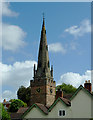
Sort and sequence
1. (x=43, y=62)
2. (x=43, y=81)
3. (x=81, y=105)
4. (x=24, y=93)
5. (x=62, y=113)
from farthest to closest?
(x=24, y=93) → (x=43, y=62) → (x=43, y=81) → (x=62, y=113) → (x=81, y=105)

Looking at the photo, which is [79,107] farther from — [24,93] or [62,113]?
[24,93]

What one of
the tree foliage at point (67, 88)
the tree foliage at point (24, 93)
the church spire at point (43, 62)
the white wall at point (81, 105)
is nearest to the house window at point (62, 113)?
the white wall at point (81, 105)

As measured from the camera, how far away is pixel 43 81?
3371 inches

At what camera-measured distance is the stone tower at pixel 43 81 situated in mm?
83588

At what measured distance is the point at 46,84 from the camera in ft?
278

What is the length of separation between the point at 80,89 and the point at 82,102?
1.85 metres

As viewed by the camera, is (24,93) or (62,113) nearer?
(62,113)

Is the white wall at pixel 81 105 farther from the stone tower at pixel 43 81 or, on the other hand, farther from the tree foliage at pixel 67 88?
the tree foliage at pixel 67 88

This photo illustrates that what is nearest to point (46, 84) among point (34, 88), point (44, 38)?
point (34, 88)

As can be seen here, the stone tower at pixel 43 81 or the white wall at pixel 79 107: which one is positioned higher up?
the stone tower at pixel 43 81

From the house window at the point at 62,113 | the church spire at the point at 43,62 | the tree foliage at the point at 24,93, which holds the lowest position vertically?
the house window at the point at 62,113

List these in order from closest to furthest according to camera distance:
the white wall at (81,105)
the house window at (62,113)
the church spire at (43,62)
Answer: the white wall at (81,105) → the house window at (62,113) → the church spire at (43,62)

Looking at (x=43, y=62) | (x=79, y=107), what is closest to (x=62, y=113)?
(x=79, y=107)

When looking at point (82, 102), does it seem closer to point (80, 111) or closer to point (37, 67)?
point (80, 111)
